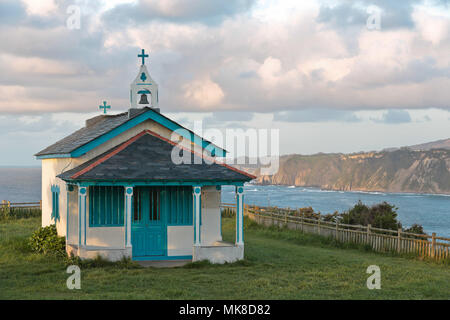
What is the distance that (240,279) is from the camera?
597 inches

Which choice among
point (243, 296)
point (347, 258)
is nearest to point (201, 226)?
point (347, 258)

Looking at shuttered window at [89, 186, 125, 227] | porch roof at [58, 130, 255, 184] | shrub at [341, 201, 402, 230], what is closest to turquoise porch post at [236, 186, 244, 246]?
porch roof at [58, 130, 255, 184]

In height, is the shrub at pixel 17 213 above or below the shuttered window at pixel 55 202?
below

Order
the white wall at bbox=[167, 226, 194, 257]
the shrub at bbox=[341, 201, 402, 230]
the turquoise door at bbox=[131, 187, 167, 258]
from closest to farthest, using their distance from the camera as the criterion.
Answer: the turquoise door at bbox=[131, 187, 167, 258] → the white wall at bbox=[167, 226, 194, 257] → the shrub at bbox=[341, 201, 402, 230]

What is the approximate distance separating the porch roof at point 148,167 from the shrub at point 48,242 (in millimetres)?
2483

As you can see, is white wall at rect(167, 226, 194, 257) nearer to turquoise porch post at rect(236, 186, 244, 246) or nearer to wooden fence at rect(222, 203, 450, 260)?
turquoise porch post at rect(236, 186, 244, 246)

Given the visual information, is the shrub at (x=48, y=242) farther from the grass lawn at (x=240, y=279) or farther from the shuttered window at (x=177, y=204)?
the shuttered window at (x=177, y=204)

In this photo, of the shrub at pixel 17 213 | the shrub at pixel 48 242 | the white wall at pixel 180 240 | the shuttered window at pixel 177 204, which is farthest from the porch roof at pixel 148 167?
the shrub at pixel 17 213

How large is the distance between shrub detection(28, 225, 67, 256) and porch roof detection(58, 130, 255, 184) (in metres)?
2.48

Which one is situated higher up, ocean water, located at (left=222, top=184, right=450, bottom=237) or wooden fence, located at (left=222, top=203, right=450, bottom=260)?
wooden fence, located at (left=222, top=203, right=450, bottom=260)

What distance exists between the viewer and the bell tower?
20234mm

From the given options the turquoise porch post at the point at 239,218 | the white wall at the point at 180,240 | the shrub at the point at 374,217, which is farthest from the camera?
the shrub at the point at 374,217

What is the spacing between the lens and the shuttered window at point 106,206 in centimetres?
1834
